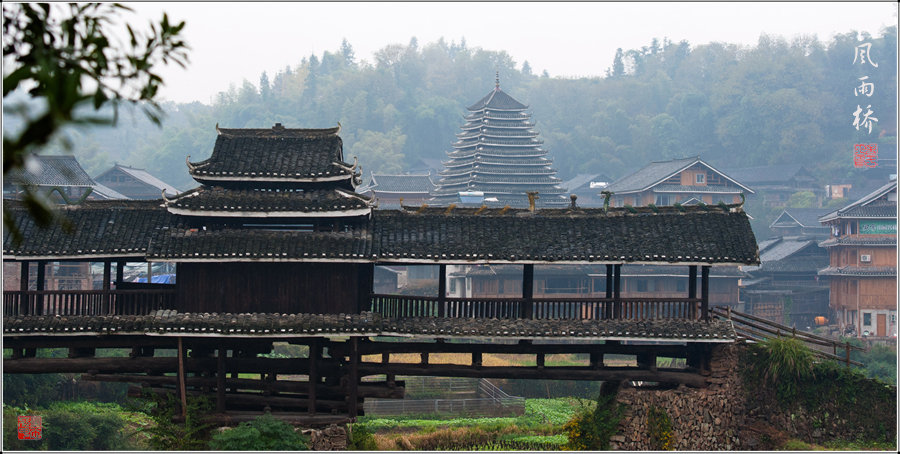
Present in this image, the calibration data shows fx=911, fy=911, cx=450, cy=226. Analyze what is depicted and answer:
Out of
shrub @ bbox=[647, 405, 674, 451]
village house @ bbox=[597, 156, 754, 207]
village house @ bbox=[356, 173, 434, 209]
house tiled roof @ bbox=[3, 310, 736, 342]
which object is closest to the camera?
house tiled roof @ bbox=[3, 310, 736, 342]

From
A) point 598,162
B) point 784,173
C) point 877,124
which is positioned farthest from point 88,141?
point 877,124

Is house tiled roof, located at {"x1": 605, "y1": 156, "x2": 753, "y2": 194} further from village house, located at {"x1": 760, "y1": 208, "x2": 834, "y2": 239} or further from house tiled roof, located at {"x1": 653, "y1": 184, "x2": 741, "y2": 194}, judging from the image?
village house, located at {"x1": 760, "y1": 208, "x2": 834, "y2": 239}

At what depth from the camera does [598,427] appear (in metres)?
21.5

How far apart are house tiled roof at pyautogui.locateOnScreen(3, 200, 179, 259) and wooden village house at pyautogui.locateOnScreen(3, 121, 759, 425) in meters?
0.04

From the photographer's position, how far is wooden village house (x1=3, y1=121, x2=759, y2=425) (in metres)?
19.8

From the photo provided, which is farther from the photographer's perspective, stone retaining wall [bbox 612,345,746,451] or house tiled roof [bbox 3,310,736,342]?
stone retaining wall [bbox 612,345,746,451]

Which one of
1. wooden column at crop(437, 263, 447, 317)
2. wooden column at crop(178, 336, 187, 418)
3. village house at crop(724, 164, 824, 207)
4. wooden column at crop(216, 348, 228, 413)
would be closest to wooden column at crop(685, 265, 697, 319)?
wooden column at crop(437, 263, 447, 317)

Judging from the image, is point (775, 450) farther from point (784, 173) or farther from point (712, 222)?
point (784, 173)

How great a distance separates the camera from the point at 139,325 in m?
19.8

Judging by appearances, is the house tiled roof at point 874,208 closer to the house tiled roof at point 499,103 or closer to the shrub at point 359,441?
the house tiled roof at point 499,103

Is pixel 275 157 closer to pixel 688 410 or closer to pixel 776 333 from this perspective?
pixel 688 410

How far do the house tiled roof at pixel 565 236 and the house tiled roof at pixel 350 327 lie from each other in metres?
1.43

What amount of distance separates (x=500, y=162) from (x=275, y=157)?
39.5 m

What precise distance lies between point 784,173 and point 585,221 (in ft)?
231
